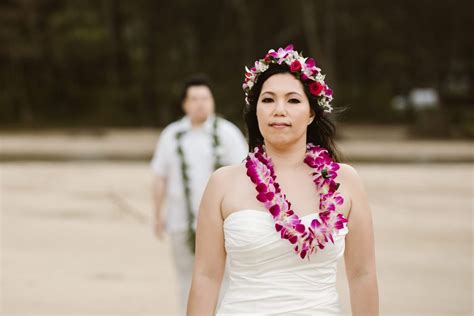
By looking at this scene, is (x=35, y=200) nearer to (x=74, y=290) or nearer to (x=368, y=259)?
(x=74, y=290)

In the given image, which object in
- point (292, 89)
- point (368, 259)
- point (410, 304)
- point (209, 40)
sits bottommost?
point (410, 304)

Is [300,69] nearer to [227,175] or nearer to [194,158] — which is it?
[227,175]

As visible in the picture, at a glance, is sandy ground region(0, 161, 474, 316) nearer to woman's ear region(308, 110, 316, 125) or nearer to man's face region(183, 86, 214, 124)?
man's face region(183, 86, 214, 124)

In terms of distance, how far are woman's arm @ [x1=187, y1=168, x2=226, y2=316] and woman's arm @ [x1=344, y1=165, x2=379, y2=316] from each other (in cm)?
40

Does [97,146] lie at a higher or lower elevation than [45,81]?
lower

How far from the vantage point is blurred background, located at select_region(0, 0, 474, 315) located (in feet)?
29.7

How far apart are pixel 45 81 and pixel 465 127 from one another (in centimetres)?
2567

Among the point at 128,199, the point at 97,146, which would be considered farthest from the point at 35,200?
the point at 97,146

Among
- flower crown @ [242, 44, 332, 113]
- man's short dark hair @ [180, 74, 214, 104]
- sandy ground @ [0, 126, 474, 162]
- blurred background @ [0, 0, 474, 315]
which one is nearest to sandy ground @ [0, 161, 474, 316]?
blurred background @ [0, 0, 474, 315]

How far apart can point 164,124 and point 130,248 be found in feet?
126

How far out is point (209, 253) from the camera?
2793 millimetres

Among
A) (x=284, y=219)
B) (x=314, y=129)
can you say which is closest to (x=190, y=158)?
(x=314, y=129)

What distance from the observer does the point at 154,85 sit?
51.6 m

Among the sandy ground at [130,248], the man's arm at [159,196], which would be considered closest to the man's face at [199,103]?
the man's arm at [159,196]
